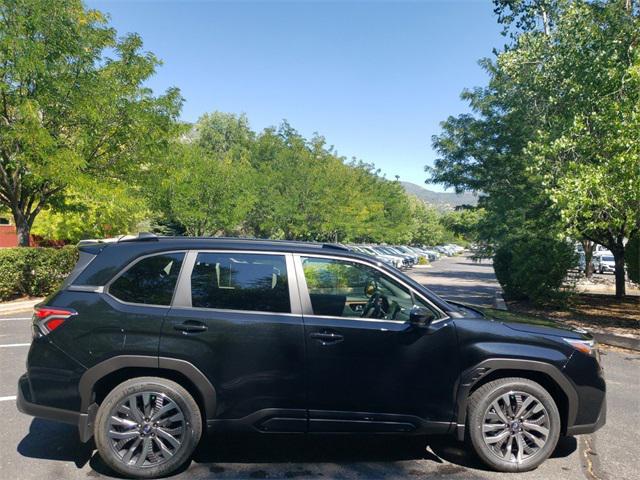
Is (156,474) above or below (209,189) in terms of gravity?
below

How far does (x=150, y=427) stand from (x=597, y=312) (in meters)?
12.4

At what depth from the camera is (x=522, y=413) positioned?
358cm

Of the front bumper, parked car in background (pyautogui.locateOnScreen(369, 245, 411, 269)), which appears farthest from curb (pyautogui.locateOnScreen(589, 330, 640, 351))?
parked car in background (pyautogui.locateOnScreen(369, 245, 411, 269))

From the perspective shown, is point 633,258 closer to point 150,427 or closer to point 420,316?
point 420,316

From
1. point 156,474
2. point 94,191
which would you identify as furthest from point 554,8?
point 156,474

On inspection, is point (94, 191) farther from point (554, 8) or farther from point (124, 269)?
point (554, 8)

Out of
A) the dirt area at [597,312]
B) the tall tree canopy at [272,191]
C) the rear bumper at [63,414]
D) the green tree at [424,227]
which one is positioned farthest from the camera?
the green tree at [424,227]

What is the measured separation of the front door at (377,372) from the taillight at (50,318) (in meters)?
1.74

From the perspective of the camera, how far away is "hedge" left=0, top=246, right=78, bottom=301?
1170cm

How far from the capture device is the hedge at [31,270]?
1170 centimetres

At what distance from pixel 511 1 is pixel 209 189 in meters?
14.6

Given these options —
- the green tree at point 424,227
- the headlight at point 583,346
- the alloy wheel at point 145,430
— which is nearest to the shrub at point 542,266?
the headlight at point 583,346

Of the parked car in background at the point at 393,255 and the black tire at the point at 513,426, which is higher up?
the parked car in background at the point at 393,255

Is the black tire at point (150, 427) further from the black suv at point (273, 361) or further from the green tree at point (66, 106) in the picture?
the green tree at point (66, 106)
